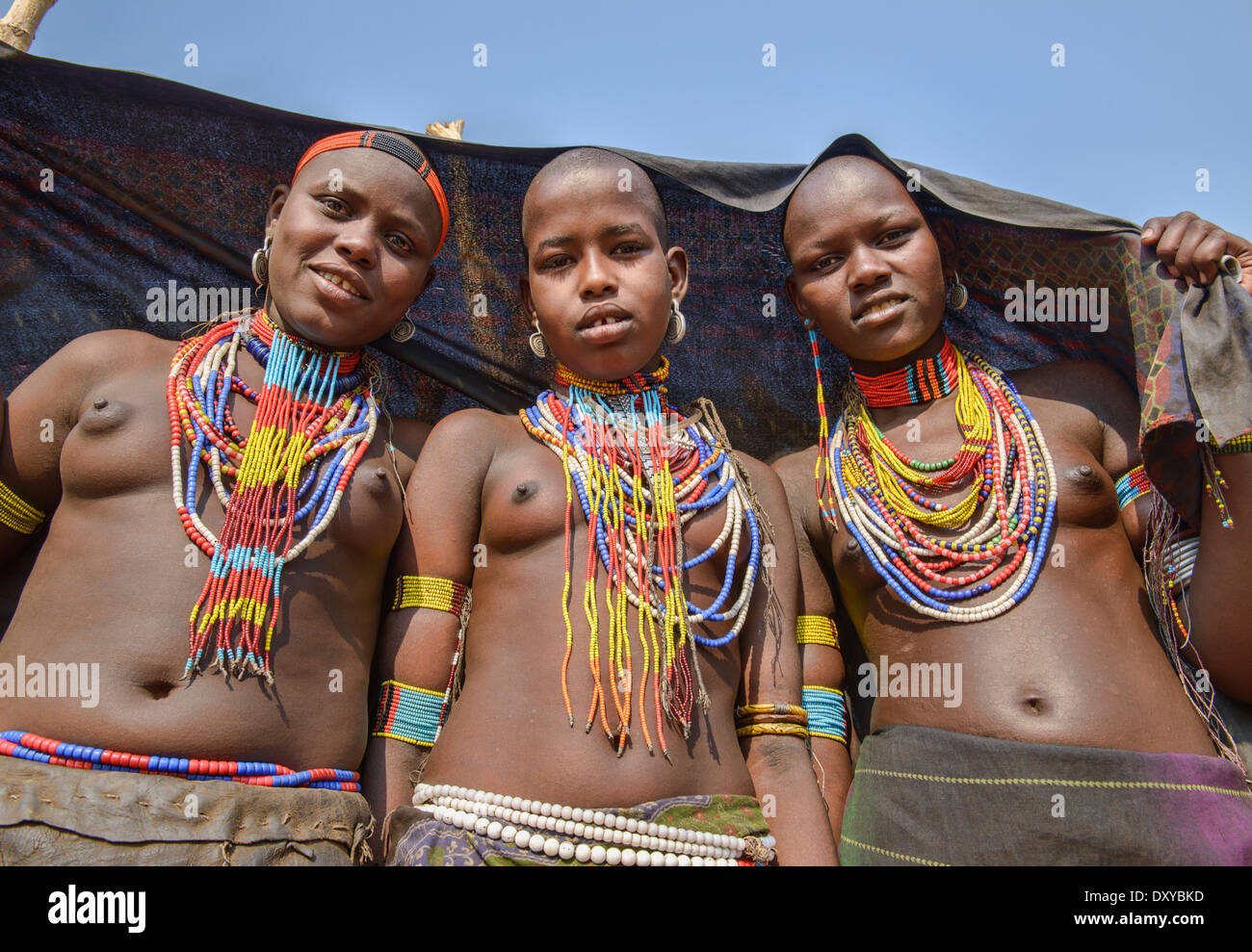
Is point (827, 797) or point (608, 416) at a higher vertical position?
point (608, 416)

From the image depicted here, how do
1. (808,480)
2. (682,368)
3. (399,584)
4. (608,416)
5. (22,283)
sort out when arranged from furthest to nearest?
1. (682,368)
2. (808,480)
3. (22,283)
4. (608,416)
5. (399,584)

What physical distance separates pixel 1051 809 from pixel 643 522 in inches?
61.5

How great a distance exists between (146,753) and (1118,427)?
11.7 ft

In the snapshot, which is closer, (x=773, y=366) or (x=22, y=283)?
(x=22, y=283)

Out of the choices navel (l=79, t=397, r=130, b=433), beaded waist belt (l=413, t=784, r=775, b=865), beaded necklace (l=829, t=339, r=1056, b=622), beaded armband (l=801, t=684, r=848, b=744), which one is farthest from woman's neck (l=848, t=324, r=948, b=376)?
navel (l=79, t=397, r=130, b=433)

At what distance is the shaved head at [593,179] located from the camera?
11.6ft

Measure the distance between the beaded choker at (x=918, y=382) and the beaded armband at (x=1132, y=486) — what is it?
734mm

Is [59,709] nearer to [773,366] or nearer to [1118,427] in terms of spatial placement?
[773,366]

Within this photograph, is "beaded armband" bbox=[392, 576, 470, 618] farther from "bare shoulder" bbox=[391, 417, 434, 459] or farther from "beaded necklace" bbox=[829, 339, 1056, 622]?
"beaded necklace" bbox=[829, 339, 1056, 622]

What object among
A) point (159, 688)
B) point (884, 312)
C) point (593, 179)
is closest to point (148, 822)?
point (159, 688)

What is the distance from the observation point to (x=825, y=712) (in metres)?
3.44

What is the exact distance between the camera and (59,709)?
99.4 inches

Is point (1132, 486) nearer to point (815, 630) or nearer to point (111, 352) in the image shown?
point (815, 630)

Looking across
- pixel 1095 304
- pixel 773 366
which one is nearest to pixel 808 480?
pixel 773 366
